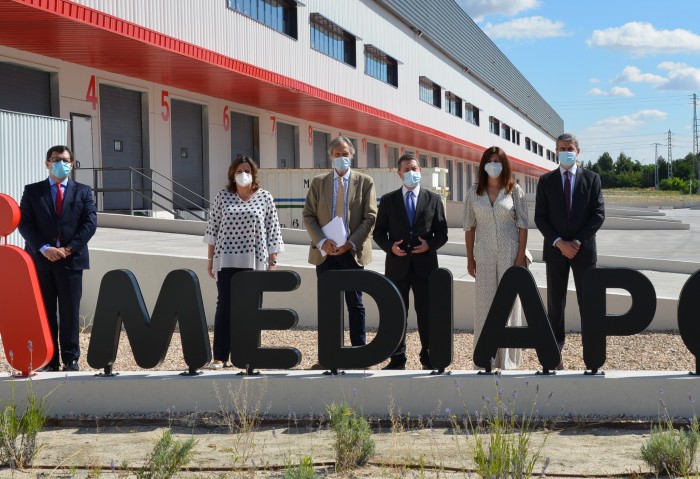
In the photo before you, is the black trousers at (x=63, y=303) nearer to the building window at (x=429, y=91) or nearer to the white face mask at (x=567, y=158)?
the white face mask at (x=567, y=158)

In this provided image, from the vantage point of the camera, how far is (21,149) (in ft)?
41.7

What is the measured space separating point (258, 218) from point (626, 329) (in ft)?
10.3

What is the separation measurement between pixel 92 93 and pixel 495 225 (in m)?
14.4

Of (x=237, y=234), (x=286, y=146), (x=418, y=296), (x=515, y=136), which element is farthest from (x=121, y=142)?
(x=515, y=136)

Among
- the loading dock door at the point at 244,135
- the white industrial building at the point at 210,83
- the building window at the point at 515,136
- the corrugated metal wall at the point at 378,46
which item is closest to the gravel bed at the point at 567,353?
the white industrial building at the point at 210,83

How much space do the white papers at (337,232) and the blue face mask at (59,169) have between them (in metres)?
2.27

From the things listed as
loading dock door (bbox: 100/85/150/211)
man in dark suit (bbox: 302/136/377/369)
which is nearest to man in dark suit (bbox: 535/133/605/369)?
man in dark suit (bbox: 302/136/377/369)

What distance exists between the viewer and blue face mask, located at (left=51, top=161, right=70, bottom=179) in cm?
764

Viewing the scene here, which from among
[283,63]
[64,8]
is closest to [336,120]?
[283,63]

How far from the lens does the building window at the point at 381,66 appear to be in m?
35.3

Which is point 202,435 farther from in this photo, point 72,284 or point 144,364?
point 72,284

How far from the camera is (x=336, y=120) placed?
106ft

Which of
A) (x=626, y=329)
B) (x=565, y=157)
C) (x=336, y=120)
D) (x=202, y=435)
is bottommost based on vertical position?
(x=202, y=435)

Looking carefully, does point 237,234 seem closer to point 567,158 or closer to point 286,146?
point 567,158
